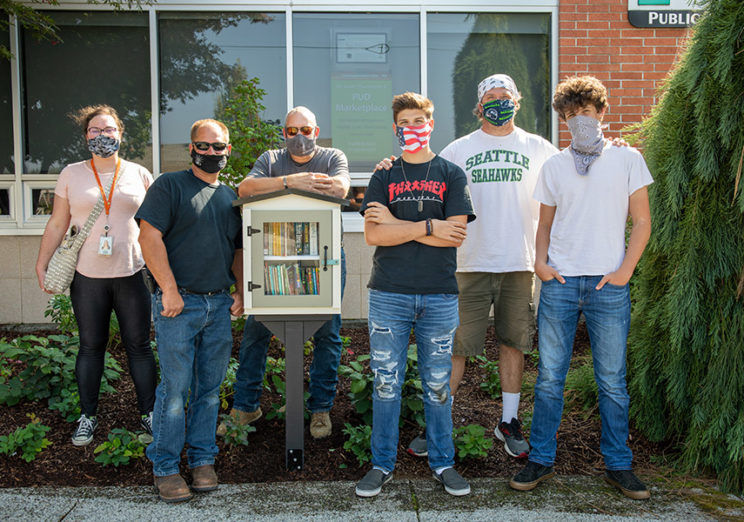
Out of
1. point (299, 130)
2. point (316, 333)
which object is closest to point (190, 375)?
point (316, 333)

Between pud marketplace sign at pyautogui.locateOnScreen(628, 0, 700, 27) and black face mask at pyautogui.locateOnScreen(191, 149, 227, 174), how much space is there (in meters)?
5.30

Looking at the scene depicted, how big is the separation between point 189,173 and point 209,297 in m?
0.67

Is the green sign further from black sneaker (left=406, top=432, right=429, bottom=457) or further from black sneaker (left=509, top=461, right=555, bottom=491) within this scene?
black sneaker (left=509, top=461, right=555, bottom=491)

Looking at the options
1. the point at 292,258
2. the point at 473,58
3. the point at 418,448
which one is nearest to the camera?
the point at 292,258

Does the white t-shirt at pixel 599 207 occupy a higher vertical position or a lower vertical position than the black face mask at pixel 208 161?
lower

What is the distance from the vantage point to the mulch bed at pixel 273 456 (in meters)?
3.64

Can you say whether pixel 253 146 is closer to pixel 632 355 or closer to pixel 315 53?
pixel 315 53

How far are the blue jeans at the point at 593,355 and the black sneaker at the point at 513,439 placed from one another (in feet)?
1.04

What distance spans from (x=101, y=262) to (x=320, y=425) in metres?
1.67

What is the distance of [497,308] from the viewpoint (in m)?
3.93

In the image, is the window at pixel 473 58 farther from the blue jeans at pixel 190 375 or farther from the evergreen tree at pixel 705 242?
the blue jeans at pixel 190 375

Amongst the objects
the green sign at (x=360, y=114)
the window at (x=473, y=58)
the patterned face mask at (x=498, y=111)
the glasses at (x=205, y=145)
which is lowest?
the glasses at (x=205, y=145)

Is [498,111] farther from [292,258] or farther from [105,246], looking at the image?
[105,246]

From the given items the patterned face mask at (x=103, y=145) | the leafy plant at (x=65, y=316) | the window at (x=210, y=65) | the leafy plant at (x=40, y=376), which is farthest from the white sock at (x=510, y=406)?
the window at (x=210, y=65)
